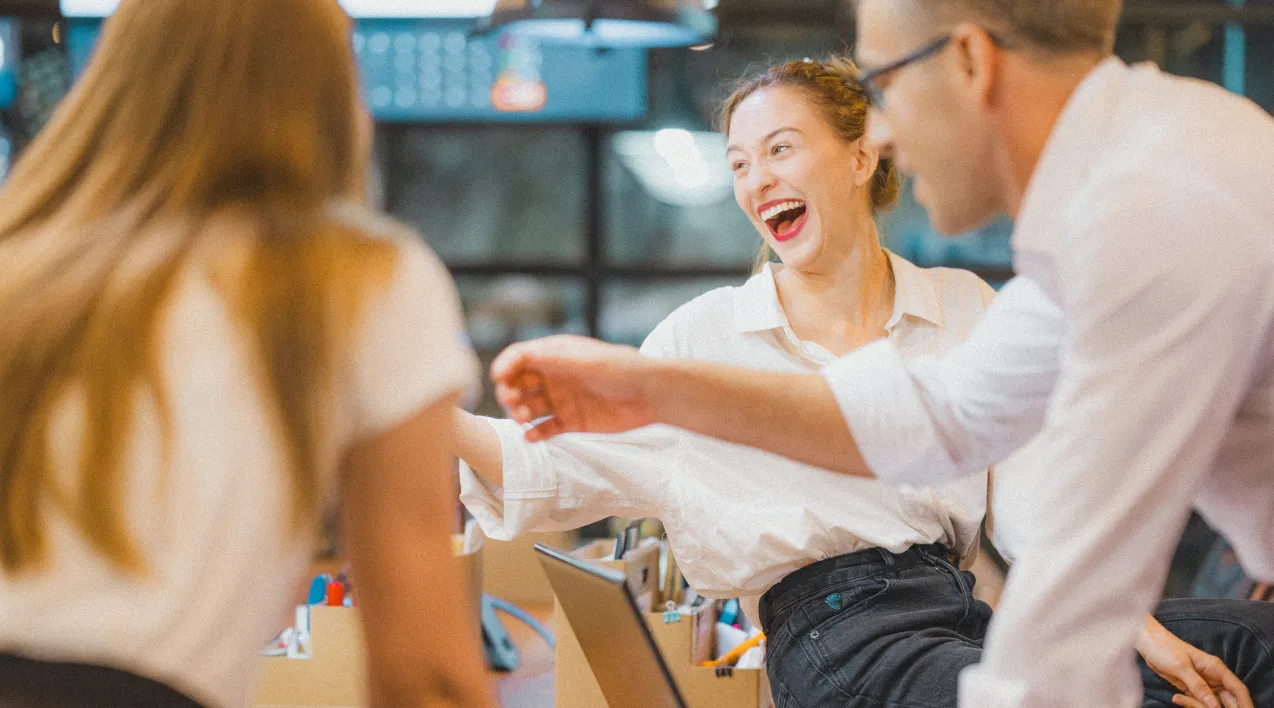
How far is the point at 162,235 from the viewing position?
0.80 m

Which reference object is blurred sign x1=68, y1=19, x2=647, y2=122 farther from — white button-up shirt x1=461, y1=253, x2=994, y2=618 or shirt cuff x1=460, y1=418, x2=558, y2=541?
shirt cuff x1=460, y1=418, x2=558, y2=541

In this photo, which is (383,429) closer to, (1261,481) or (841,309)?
(1261,481)

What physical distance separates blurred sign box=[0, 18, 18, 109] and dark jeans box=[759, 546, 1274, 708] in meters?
3.44

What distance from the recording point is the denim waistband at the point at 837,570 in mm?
1605

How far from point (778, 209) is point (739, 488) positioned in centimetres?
48

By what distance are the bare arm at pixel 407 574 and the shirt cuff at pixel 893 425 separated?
1.56 ft

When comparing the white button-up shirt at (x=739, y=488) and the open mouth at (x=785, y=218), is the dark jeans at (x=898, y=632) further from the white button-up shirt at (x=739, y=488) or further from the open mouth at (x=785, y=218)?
the open mouth at (x=785, y=218)

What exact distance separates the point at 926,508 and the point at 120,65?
1232 millimetres

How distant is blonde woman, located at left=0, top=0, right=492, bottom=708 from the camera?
77 centimetres

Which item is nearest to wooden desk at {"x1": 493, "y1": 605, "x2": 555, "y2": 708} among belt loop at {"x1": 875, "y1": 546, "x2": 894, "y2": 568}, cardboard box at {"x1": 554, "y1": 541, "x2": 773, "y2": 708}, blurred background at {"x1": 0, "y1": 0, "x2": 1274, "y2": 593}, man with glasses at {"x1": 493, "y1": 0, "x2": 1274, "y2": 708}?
cardboard box at {"x1": 554, "y1": 541, "x2": 773, "y2": 708}

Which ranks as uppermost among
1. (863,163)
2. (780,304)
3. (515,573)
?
(863,163)

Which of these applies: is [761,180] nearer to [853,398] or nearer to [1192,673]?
[853,398]

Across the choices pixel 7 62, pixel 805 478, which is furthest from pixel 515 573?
pixel 7 62

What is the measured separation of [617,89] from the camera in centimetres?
384
